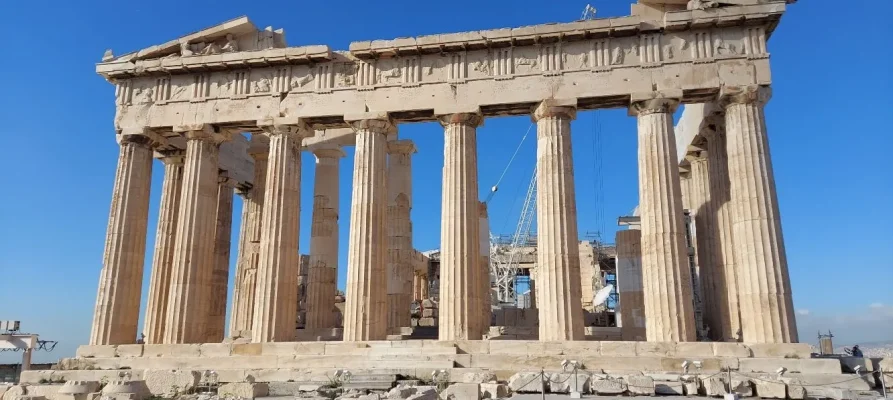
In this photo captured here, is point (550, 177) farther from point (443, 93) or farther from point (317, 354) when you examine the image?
point (317, 354)

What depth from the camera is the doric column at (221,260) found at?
28.7 metres

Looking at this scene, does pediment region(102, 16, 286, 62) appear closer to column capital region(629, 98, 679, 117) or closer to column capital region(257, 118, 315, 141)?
column capital region(257, 118, 315, 141)

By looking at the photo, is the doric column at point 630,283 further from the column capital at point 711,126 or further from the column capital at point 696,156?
the column capital at point 711,126

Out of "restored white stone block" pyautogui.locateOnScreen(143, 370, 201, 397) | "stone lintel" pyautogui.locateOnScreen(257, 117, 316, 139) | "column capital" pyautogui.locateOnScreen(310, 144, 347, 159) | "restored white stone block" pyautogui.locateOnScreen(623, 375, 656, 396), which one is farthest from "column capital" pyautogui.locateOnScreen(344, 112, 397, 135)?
"restored white stone block" pyautogui.locateOnScreen(623, 375, 656, 396)

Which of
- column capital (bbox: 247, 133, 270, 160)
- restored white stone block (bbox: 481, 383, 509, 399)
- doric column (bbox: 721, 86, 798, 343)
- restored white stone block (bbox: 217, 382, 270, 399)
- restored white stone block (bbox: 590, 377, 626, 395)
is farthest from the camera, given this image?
column capital (bbox: 247, 133, 270, 160)

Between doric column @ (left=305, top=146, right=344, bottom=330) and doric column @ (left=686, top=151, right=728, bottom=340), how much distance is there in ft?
48.2

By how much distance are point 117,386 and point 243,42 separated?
47.1ft

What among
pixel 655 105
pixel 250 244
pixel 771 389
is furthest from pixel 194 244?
pixel 771 389

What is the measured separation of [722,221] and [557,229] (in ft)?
22.8

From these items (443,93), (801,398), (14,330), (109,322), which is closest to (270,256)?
(109,322)

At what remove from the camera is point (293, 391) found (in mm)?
16984

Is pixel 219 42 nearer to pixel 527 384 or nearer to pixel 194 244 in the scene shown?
pixel 194 244

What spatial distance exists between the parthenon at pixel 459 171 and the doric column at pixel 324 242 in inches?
3.6

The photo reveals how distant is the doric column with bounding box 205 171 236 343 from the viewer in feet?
94.2
